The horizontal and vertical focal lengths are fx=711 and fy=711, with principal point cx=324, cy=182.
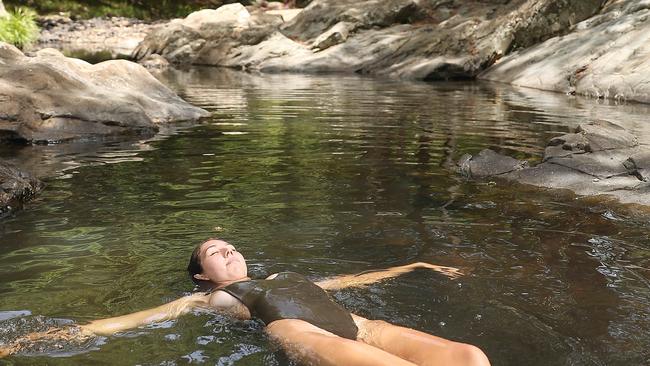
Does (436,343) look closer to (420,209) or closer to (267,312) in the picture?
(267,312)

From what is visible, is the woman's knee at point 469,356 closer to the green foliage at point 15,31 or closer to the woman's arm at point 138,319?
the woman's arm at point 138,319

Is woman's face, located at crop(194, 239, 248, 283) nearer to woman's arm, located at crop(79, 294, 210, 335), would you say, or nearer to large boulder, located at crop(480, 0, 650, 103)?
woman's arm, located at crop(79, 294, 210, 335)

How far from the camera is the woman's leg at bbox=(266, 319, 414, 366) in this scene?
3740 mm

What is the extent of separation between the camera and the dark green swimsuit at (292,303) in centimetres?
449

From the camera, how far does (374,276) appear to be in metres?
5.67

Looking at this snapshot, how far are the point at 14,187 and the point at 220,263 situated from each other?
3768 millimetres

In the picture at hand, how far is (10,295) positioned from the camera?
17.7ft

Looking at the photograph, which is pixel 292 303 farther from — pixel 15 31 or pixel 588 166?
pixel 15 31

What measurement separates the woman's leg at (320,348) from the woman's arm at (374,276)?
1058 mm

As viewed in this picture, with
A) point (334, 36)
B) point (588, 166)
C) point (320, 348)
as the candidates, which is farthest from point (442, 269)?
point (334, 36)

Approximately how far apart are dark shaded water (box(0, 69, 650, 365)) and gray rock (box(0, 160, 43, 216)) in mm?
242

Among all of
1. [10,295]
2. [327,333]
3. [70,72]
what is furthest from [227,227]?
[70,72]

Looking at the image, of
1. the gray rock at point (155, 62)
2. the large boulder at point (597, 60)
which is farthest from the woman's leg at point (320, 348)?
the gray rock at point (155, 62)

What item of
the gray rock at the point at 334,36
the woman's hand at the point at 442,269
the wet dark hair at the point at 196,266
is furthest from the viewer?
the gray rock at the point at 334,36
